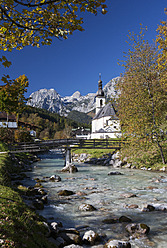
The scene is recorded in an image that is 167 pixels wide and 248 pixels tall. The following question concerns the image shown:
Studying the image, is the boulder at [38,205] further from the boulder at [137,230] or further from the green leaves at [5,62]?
the green leaves at [5,62]

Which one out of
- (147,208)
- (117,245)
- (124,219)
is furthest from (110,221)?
(147,208)

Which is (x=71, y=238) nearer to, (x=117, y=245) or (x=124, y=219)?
(x=117, y=245)

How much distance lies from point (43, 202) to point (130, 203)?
14.6 feet

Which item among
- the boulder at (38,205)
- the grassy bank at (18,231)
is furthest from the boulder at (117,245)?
the boulder at (38,205)

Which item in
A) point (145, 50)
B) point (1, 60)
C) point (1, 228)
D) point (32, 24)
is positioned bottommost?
point (1, 228)

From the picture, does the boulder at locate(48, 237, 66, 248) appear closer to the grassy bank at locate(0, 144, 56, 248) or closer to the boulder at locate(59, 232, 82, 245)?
the boulder at locate(59, 232, 82, 245)

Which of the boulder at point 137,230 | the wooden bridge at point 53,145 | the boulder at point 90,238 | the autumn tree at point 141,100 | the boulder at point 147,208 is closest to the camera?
the boulder at point 90,238

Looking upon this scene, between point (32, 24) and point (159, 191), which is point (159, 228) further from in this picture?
point (32, 24)

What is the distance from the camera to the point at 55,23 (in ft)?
15.8

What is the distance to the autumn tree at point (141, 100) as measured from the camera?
1759cm

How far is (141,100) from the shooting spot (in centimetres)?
1753

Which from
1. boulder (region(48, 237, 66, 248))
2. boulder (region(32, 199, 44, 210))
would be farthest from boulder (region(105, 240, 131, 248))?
boulder (region(32, 199, 44, 210))

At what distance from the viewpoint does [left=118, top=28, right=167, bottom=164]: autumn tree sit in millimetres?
17594

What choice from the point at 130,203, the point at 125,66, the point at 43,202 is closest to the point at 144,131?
the point at 125,66
